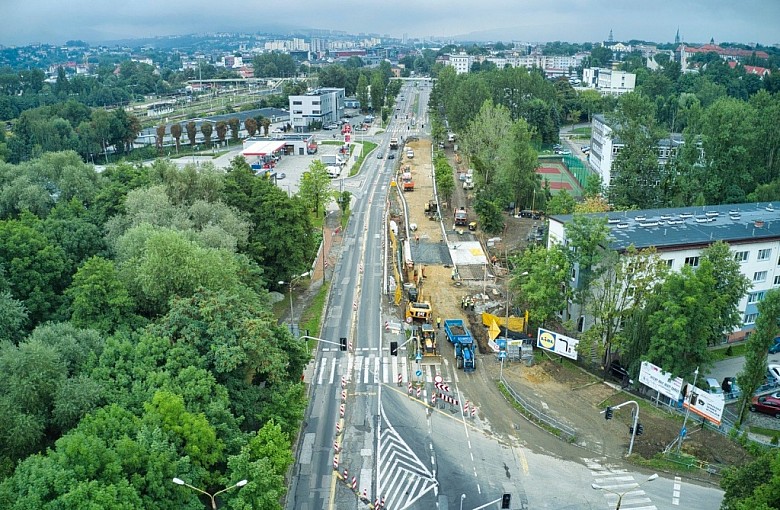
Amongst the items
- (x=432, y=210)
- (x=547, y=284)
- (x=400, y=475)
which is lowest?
(x=400, y=475)

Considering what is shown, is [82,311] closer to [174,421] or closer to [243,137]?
[174,421]

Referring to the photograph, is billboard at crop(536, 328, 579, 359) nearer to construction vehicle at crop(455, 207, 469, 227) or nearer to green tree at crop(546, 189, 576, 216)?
green tree at crop(546, 189, 576, 216)

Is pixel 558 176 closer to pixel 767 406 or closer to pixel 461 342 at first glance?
pixel 461 342

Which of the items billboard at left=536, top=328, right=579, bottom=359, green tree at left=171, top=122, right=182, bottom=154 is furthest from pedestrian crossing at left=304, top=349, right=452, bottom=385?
green tree at left=171, top=122, right=182, bottom=154

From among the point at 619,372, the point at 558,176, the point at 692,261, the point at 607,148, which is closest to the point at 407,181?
the point at 558,176

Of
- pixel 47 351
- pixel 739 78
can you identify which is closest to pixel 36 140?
pixel 47 351

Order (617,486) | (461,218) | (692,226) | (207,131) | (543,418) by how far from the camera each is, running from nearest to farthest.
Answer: (617,486)
(543,418)
(692,226)
(461,218)
(207,131)

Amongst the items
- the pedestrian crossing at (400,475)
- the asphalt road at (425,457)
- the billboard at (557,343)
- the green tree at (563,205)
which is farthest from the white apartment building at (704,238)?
the pedestrian crossing at (400,475)
